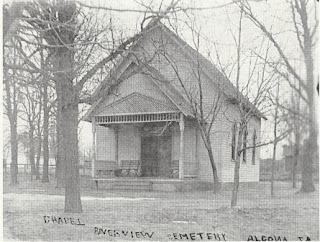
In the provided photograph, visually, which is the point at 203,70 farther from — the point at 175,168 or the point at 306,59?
the point at 306,59

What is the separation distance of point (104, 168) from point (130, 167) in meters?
1.05

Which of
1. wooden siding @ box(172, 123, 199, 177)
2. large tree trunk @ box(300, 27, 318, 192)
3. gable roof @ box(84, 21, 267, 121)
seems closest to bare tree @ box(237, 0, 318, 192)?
large tree trunk @ box(300, 27, 318, 192)

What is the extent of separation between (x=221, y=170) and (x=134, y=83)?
4.89 metres

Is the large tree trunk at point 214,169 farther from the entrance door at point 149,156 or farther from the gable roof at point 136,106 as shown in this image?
the entrance door at point 149,156

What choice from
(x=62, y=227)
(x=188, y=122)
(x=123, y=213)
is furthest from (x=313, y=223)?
(x=188, y=122)

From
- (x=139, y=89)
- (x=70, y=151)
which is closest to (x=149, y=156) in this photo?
(x=139, y=89)

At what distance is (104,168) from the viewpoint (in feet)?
60.4

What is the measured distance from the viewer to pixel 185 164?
17094 mm

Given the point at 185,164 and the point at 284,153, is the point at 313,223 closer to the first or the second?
the point at 284,153

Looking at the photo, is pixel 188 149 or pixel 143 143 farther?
pixel 143 143

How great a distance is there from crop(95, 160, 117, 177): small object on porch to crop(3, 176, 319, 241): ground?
4847 mm

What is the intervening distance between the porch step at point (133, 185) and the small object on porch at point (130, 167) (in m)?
1.14

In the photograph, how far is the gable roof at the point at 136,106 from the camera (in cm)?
1666

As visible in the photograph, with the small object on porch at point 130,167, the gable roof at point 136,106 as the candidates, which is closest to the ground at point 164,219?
the gable roof at point 136,106
